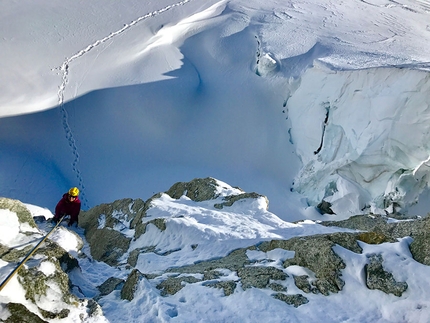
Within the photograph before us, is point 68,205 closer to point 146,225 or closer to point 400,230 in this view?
point 146,225

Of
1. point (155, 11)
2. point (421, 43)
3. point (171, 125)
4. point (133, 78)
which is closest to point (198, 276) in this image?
point (171, 125)

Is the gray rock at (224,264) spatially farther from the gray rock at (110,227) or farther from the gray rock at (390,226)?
the gray rock at (390,226)

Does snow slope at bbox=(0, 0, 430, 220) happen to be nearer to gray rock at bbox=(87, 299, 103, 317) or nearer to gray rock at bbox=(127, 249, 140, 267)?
gray rock at bbox=(127, 249, 140, 267)

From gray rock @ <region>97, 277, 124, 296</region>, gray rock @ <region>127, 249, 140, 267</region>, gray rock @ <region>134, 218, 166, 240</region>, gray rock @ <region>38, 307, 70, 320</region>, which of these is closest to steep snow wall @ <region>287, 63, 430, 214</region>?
gray rock @ <region>134, 218, 166, 240</region>

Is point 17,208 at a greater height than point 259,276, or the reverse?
point 17,208

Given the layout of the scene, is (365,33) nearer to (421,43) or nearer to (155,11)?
(421,43)

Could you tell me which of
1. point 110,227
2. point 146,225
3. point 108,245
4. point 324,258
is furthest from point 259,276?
point 110,227
